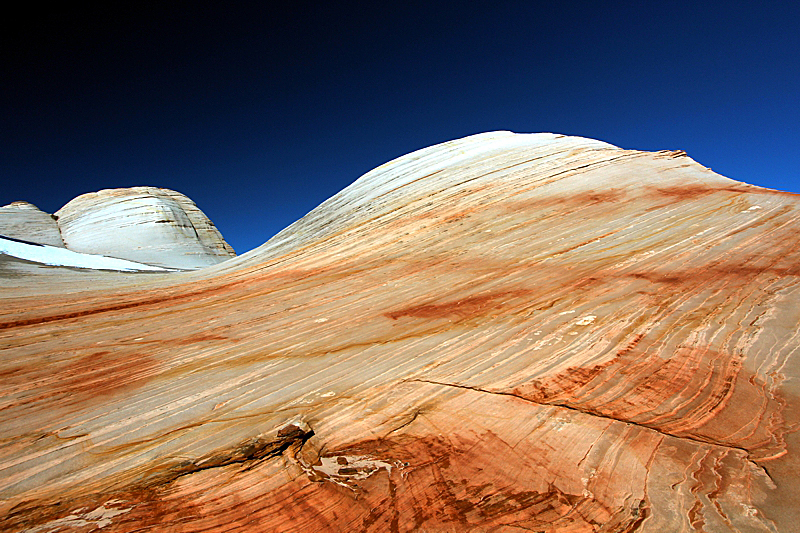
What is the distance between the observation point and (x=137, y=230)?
24484 millimetres

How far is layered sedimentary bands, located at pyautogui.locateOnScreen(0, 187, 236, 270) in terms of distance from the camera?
922 inches

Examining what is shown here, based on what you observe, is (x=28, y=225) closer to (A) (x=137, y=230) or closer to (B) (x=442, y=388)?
(A) (x=137, y=230)

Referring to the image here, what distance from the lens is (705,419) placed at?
2.14m

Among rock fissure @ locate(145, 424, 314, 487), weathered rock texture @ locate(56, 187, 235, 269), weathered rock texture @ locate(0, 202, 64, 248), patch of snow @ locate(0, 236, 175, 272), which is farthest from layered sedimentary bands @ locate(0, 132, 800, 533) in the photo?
weathered rock texture @ locate(0, 202, 64, 248)

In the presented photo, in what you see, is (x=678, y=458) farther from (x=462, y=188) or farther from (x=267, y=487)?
(x=462, y=188)

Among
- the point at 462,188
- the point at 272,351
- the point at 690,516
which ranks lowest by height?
the point at 690,516

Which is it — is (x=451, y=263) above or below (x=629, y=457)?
above

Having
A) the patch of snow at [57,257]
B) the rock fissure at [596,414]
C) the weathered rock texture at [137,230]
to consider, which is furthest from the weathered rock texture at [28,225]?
the rock fissure at [596,414]

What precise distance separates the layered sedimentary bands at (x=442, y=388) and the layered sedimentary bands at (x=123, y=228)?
20.4 m

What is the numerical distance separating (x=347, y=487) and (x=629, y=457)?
4.37ft

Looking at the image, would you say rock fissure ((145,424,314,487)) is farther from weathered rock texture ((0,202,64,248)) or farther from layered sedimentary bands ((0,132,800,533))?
weathered rock texture ((0,202,64,248))

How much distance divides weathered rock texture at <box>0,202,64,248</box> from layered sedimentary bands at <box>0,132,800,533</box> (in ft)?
85.6

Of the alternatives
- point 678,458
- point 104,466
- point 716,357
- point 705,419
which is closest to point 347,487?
point 104,466

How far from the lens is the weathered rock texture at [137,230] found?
23.3 metres
